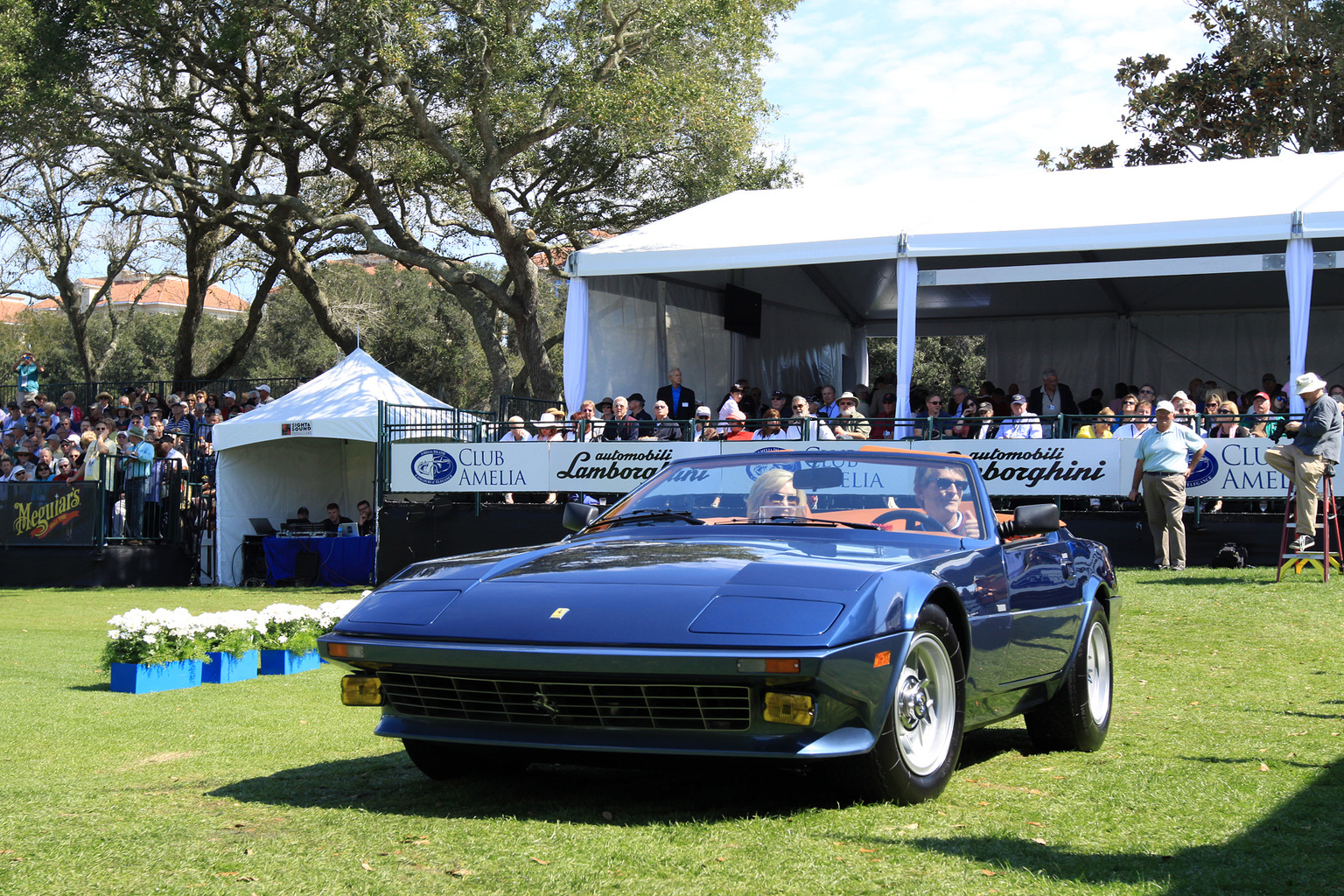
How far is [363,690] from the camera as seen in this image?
4426mm

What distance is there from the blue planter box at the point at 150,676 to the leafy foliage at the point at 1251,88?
26.7 m

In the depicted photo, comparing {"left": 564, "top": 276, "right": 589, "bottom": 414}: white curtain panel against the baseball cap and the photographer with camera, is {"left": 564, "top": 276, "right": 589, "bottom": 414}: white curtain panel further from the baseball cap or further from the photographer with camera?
the photographer with camera

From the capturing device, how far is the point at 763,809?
425 centimetres

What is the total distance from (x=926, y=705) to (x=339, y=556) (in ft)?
52.2

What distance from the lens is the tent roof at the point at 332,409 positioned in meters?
19.0

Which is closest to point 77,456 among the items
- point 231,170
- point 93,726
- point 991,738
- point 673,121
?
point 231,170

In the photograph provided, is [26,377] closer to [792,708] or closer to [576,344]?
[576,344]

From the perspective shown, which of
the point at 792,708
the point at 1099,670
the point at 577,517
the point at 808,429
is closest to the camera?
the point at 792,708

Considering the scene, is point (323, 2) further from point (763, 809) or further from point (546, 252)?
point (763, 809)

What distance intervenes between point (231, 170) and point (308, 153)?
2528mm

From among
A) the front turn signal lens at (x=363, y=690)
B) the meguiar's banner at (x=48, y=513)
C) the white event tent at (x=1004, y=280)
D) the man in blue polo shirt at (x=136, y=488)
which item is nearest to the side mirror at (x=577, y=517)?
the front turn signal lens at (x=363, y=690)

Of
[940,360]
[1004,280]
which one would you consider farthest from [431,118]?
[940,360]

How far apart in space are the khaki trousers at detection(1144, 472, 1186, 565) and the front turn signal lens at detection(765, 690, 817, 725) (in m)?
11.2

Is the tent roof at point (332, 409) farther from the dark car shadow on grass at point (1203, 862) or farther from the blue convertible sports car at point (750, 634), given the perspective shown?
the dark car shadow on grass at point (1203, 862)
